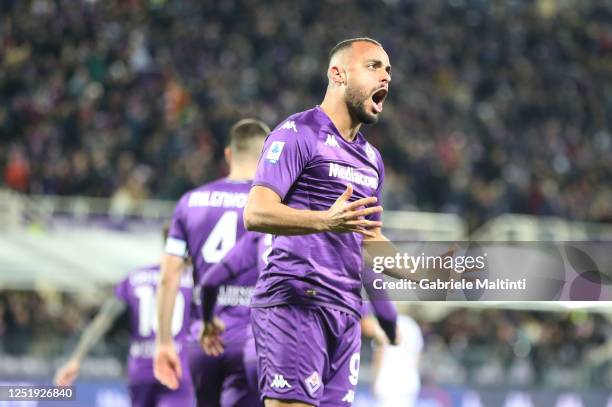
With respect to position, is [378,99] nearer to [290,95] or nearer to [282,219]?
[282,219]

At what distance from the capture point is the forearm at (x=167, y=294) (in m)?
6.88

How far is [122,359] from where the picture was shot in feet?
45.6

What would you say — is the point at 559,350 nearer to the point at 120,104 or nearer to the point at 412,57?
the point at 120,104

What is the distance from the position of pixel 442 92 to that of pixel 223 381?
66.0ft

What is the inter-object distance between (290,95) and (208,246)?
1616 cm

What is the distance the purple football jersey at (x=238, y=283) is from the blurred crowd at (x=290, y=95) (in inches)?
458

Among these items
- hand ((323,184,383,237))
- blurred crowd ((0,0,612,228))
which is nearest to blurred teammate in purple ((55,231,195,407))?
hand ((323,184,383,237))

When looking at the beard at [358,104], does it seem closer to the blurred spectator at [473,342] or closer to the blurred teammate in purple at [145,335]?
the blurred teammate in purple at [145,335]

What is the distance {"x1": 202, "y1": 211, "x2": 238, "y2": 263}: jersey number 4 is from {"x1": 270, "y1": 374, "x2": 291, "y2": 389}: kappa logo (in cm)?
208

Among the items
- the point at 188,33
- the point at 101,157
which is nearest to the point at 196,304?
the point at 101,157

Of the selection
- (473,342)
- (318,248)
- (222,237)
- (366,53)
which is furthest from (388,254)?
(473,342)

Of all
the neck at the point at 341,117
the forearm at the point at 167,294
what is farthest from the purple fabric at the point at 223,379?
the neck at the point at 341,117

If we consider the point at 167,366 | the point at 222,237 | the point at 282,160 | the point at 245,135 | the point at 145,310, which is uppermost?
the point at 245,135

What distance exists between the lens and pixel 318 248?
5.14 metres
